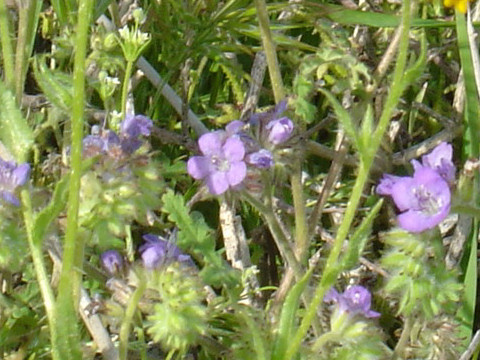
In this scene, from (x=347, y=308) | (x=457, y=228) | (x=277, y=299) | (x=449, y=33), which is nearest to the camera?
(x=347, y=308)

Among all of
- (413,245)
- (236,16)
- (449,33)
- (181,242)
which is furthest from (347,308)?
(449,33)

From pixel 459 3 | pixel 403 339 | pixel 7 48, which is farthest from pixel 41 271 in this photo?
pixel 459 3

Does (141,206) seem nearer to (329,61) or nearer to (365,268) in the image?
(329,61)

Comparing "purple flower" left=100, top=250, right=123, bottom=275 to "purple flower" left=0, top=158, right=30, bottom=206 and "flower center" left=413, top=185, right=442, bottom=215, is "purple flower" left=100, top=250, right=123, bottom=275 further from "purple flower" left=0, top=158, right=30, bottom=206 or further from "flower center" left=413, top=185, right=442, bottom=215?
"flower center" left=413, top=185, right=442, bottom=215

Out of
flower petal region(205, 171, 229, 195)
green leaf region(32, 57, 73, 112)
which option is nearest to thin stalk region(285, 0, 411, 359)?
flower petal region(205, 171, 229, 195)

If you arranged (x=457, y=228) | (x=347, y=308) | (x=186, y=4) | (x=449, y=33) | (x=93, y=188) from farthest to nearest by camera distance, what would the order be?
(x=449, y=33) < (x=186, y=4) < (x=457, y=228) < (x=347, y=308) < (x=93, y=188)
